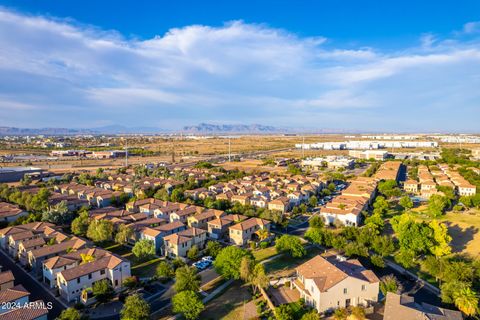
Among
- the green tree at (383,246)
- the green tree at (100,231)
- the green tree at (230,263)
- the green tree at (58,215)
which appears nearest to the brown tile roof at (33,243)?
the green tree at (100,231)

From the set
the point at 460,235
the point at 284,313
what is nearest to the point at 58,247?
the point at 284,313

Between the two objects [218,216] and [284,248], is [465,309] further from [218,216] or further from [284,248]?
[218,216]

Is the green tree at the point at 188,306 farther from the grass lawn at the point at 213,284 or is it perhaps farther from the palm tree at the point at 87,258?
the palm tree at the point at 87,258

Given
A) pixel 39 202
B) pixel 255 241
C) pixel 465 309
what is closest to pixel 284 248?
pixel 255 241

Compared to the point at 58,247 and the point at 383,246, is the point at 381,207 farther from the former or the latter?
the point at 58,247

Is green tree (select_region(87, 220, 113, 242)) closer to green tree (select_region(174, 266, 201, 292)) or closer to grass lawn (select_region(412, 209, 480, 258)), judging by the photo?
green tree (select_region(174, 266, 201, 292))

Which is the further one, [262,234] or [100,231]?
[262,234]
